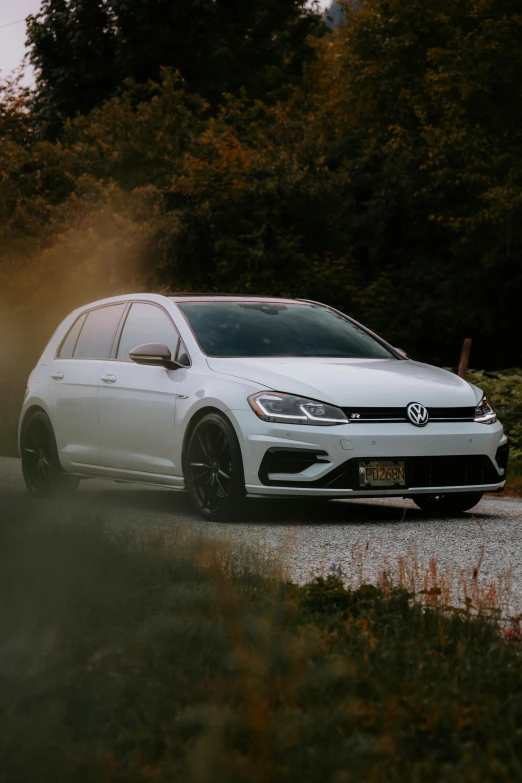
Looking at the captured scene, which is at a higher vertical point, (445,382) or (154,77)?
(154,77)

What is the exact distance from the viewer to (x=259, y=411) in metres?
8.94

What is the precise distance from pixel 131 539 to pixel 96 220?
1691 centimetres

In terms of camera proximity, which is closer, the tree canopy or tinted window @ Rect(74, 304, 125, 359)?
tinted window @ Rect(74, 304, 125, 359)

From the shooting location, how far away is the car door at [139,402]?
32.4ft

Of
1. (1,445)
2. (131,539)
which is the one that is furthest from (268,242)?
(131,539)

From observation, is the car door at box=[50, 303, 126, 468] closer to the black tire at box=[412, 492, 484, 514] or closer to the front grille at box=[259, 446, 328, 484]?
the front grille at box=[259, 446, 328, 484]

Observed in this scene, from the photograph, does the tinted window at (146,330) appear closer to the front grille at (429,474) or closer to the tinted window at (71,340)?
the tinted window at (71,340)

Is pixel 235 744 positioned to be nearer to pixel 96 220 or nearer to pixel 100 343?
pixel 100 343

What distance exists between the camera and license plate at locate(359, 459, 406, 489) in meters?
8.99

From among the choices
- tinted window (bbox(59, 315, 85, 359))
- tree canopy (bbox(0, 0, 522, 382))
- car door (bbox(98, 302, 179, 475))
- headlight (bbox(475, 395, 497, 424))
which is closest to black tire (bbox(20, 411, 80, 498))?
tinted window (bbox(59, 315, 85, 359))

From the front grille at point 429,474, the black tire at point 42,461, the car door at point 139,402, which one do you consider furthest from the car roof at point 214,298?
the front grille at point 429,474

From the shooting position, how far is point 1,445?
797 inches

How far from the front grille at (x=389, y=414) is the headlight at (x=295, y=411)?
76mm

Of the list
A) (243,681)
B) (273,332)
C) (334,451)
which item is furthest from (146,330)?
(243,681)
